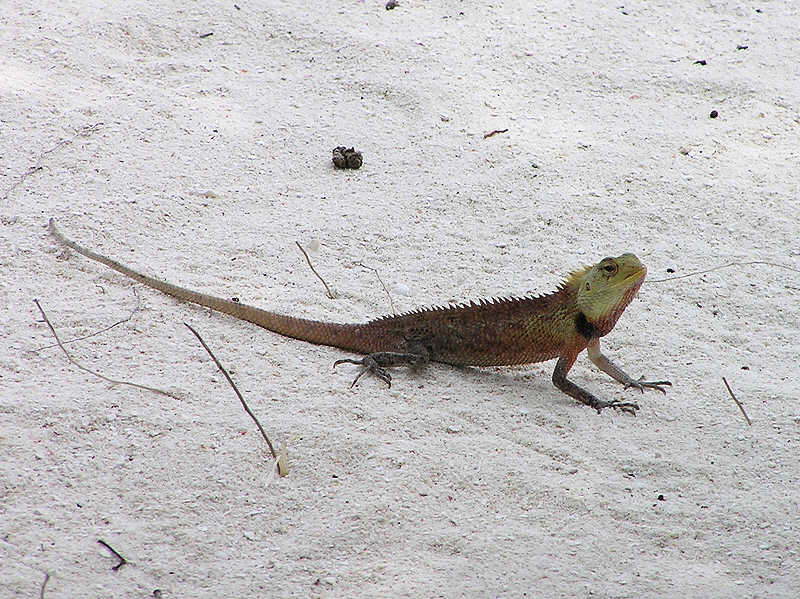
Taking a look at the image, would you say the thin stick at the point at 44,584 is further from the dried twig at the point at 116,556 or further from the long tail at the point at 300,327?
the long tail at the point at 300,327

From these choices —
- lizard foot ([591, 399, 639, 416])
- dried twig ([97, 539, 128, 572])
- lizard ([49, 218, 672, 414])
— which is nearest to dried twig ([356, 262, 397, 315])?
lizard ([49, 218, 672, 414])

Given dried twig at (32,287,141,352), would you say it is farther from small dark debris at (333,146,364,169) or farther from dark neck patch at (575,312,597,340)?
dark neck patch at (575,312,597,340)

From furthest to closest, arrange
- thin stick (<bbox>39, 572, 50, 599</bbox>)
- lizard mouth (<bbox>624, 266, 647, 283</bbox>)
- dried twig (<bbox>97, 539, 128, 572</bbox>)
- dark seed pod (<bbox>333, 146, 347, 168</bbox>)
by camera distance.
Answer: dark seed pod (<bbox>333, 146, 347, 168</bbox>)
lizard mouth (<bbox>624, 266, 647, 283</bbox>)
dried twig (<bbox>97, 539, 128, 572</bbox>)
thin stick (<bbox>39, 572, 50, 599</bbox>)

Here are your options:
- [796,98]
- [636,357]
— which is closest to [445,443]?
[636,357]

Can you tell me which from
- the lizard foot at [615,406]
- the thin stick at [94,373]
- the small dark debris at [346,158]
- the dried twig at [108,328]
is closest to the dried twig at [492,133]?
the small dark debris at [346,158]

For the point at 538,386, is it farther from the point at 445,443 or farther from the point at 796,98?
the point at 796,98

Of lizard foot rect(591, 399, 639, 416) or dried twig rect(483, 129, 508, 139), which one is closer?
lizard foot rect(591, 399, 639, 416)
